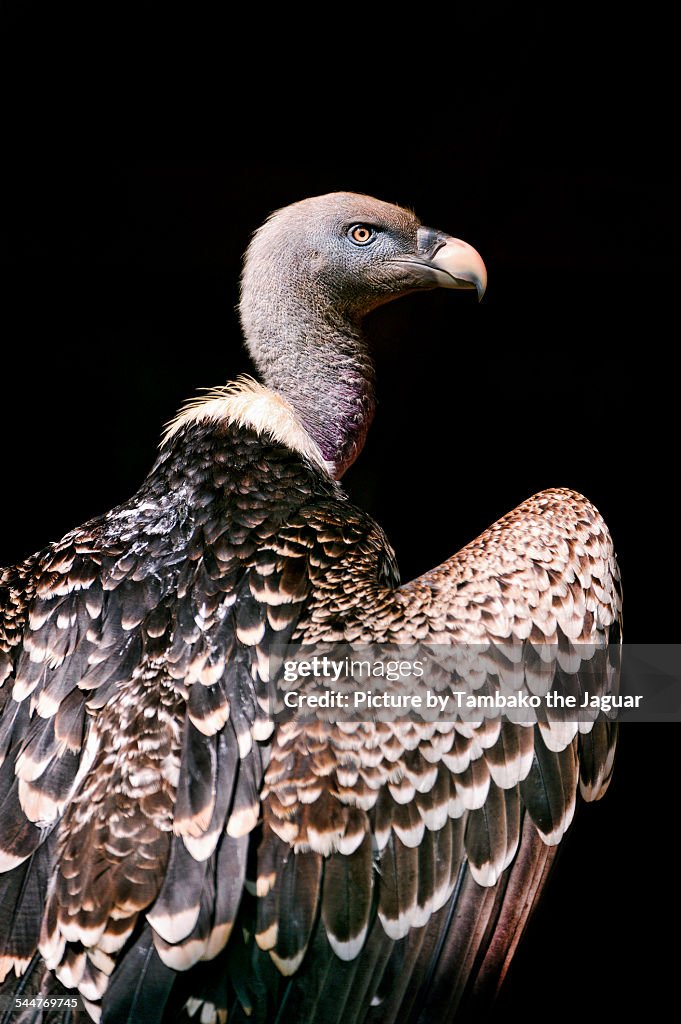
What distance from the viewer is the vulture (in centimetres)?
172

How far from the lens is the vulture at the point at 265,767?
1723 millimetres

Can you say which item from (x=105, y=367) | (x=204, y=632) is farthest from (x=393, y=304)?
(x=204, y=632)

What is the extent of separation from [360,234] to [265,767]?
1.42m

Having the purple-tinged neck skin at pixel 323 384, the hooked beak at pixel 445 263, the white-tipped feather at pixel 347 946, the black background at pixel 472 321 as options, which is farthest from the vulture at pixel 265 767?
the black background at pixel 472 321

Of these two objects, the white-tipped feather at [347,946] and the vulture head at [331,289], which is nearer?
the white-tipped feather at [347,946]

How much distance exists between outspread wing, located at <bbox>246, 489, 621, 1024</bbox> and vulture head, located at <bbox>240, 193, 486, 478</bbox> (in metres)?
0.65

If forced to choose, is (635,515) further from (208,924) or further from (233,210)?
(208,924)

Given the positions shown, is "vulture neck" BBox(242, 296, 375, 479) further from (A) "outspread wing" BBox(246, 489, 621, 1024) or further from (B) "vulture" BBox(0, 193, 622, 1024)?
(A) "outspread wing" BBox(246, 489, 621, 1024)

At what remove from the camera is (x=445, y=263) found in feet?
8.26

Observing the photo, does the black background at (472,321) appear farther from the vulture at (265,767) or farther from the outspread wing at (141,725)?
the outspread wing at (141,725)

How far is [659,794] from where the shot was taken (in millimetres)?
3090

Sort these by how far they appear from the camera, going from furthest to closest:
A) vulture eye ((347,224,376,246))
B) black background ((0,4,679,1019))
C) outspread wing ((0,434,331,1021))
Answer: black background ((0,4,679,1019))
vulture eye ((347,224,376,246))
outspread wing ((0,434,331,1021))

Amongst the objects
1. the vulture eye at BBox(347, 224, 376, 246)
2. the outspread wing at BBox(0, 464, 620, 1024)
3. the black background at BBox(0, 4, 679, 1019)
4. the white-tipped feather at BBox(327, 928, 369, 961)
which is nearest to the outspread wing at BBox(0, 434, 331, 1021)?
the outspread wing at BBox(0, 464, 620, 1024)

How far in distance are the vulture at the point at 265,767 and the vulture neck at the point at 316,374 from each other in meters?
0.23
